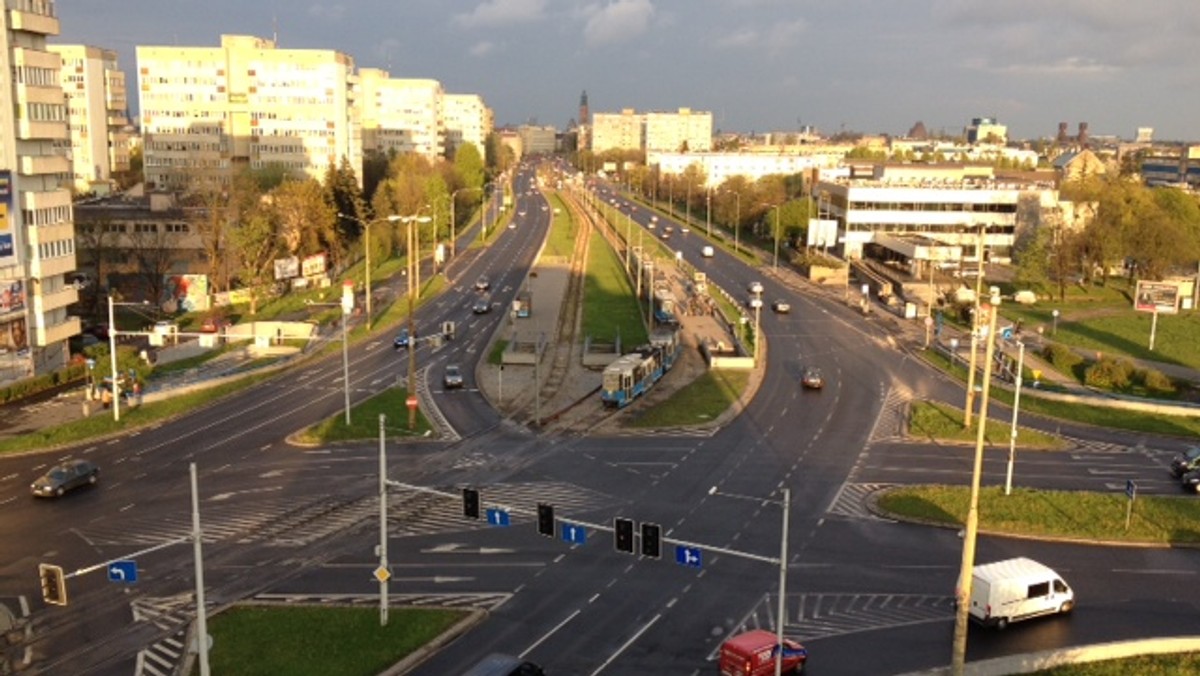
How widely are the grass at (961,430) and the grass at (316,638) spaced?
3050 centimetres

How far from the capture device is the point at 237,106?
152 metres

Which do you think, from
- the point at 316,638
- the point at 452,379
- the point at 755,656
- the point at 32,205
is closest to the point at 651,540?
the point at 755,656

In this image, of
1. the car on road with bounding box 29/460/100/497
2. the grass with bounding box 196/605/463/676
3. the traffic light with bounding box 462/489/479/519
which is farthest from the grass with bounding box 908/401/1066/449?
the car on road with bounding box 29/460/100/497

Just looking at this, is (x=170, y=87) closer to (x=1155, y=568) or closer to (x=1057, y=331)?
(x=1057, y=331)

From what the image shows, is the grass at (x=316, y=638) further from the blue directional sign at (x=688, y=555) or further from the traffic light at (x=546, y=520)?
the blue directional sign at (x=688, y=555)

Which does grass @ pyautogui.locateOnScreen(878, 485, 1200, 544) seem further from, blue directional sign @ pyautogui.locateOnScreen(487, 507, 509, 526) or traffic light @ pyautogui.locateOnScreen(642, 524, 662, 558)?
blue directional sign @ pyautogui.locateOnScreen(487, 507, 509, 526)

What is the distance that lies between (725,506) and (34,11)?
54.5m

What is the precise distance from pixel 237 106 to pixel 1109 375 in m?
131

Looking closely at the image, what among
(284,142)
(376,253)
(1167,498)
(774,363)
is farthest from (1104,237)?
(284,142)

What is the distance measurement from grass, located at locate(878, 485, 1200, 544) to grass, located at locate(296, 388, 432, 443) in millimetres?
23717

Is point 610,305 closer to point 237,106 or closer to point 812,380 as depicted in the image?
point 812,380

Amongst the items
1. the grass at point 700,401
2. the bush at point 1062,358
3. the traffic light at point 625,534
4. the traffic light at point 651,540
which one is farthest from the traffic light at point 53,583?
the bush at point 1062,358

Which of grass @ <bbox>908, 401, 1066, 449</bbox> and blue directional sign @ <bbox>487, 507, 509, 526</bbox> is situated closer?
blue directional sign @ <bbox>487, 507, 509, 526</bbox>

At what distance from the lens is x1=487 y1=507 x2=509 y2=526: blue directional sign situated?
2873 centimetres
